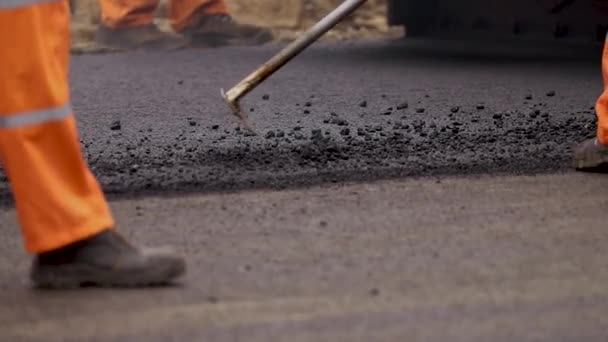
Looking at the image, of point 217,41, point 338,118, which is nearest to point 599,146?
point 338,118

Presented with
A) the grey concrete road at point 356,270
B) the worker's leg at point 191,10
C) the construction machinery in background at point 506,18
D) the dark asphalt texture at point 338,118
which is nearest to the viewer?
the grey concrete road at point 356,270

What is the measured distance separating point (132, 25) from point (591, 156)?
5.62 meters

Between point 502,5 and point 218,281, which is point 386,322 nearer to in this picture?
point 218,281

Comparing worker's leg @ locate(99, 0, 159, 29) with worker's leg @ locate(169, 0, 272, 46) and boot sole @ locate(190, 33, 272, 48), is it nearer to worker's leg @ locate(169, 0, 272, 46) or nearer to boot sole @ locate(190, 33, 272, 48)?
worker's leg @ locate(169, 0, 272, 46)

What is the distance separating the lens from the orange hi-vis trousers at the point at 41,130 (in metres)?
1.92

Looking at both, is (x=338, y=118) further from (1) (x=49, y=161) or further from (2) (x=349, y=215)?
(1) (x=49, y=161)

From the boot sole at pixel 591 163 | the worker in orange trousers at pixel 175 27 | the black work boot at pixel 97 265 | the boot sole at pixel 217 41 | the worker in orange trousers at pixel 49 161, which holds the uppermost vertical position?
the worker in orange trousers at pixel 49 161

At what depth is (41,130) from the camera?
6.34ft

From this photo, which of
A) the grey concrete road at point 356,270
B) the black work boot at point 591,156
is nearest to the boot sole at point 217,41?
the black work boot at point 591,156

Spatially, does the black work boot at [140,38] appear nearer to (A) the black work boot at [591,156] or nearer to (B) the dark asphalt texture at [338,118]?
(B) the dark asphalt texture at [338,118]

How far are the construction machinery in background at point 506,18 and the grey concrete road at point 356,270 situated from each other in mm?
3498

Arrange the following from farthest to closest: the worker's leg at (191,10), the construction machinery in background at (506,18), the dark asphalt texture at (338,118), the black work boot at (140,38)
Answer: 1. the worker's leg at (191,10)
2. the black work boot at (140,38)
3. the construction machinery in background at (506,18)
4. the dark asphalt texture at (338,118)

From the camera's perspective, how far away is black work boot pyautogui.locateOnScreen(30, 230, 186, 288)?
2.00 m

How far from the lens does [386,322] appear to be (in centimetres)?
177
